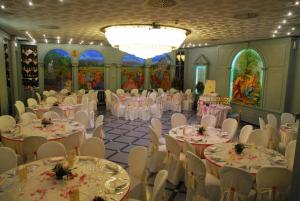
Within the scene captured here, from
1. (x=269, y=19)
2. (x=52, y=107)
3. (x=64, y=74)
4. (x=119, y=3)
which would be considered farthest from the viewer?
(x=64, y=74)

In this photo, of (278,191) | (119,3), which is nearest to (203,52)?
(119,3)

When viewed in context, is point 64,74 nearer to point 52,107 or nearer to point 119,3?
point 52,107

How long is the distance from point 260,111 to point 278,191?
703 centimetres

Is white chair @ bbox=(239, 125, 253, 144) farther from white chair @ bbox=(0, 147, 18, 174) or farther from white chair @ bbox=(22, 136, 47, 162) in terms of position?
white chair @ bbox=(0, 147, 18, 174)

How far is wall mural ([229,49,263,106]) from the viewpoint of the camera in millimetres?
9938

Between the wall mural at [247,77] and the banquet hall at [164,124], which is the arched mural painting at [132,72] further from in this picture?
the wall mural at [247,77]

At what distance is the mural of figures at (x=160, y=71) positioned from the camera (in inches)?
587

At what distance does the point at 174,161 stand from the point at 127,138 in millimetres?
3216

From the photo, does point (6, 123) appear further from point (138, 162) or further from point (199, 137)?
point (199, 137)

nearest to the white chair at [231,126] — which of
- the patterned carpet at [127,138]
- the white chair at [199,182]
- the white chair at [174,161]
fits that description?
the white chair at [174,161]

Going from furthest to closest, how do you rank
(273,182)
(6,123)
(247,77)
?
1. (247,77)
2. (6,123)
3. (273,182)

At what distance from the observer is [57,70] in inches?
522

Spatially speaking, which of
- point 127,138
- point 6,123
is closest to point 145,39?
point 127,138

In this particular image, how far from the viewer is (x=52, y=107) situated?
314 inches
